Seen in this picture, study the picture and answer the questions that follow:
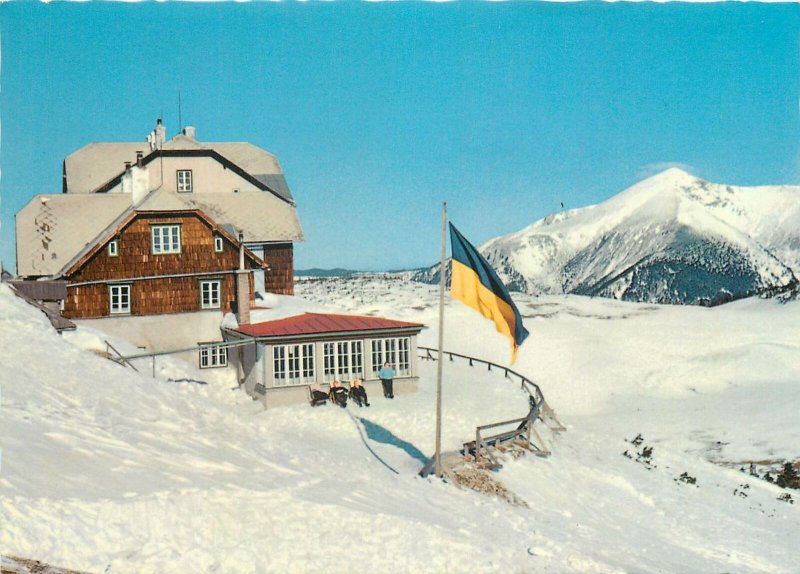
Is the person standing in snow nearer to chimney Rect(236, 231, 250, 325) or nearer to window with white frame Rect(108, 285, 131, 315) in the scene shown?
chimney Rect(236, 231, 250, 325)

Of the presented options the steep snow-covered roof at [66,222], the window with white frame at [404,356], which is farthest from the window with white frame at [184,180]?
the window with white frame at [404,356]

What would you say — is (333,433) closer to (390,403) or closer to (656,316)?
(390,403)

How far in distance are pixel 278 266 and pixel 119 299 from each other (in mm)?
11448

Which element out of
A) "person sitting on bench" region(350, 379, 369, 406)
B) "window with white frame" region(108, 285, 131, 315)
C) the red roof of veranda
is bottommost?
"person sitting on bench" region(350, 379, 369, 406)

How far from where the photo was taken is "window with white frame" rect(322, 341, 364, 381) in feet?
93.1

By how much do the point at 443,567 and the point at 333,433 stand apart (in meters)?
12.3

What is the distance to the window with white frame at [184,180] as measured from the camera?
4305cm

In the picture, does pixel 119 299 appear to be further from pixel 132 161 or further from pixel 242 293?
pixel 132 161

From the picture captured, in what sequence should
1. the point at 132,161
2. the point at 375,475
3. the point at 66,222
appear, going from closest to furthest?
the point at 375,475, the point at 66,222, the point at 132,161

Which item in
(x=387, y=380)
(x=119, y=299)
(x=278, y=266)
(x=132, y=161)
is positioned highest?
(x=132, y=161)

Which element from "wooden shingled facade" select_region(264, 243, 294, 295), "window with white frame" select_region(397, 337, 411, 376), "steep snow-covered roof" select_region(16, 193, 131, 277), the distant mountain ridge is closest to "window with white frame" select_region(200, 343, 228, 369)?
Result: "window with white frame" select_region(397, 337, 411, 376)

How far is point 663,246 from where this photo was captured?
93562mm

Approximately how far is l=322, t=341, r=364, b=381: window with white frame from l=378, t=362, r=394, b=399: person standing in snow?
74 centimetres

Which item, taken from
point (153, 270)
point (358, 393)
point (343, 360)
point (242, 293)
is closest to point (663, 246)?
point (242, 293)
